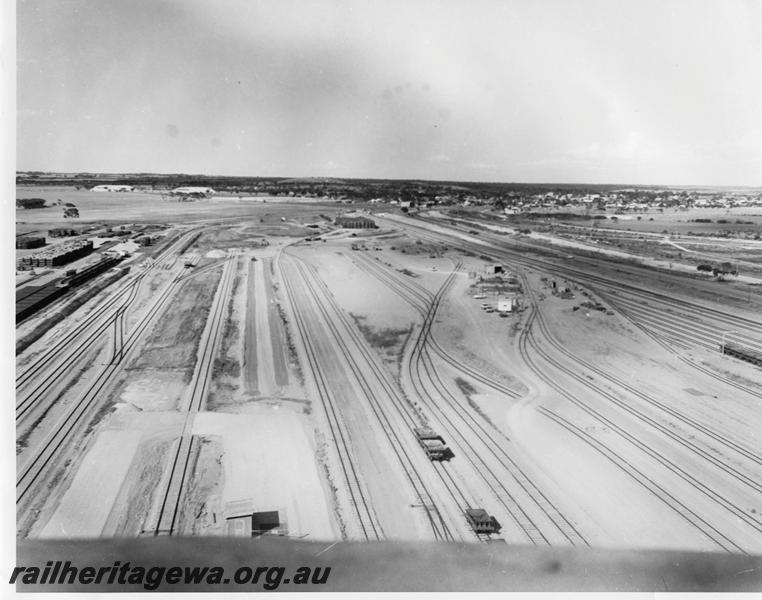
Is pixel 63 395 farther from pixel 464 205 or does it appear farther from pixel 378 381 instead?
pixel 464 205

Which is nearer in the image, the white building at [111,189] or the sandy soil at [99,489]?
the sandy soil at [99,489]

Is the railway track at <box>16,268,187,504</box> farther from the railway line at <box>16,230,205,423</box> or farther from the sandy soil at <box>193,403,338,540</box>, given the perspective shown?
the sandy soil at <box>193,403,338,540</box>

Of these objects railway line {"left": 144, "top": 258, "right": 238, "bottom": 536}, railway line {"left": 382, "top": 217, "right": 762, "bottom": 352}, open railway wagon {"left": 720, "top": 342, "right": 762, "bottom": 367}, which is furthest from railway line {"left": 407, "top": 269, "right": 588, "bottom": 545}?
railway line {"left": 382, "top": 217, "right": 762, "bottom": 352}

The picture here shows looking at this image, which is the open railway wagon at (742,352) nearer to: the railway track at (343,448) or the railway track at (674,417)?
the railway track at (674,417)

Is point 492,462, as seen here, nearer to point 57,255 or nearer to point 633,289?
point 633,289

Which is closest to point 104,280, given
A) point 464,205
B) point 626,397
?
point 626,397

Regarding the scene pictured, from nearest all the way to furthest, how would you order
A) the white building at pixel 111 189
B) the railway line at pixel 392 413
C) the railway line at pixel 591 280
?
the railway line at pixel 392 413 → the railway line at pixel 591 280 → the white building at pixel 111 189

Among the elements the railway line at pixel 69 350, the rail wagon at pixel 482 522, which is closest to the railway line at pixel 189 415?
the railway line at pixel 69 350
